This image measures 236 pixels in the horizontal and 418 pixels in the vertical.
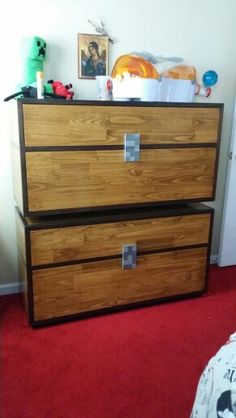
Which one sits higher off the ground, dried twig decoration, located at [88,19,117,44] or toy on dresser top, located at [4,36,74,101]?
dried twig decoration, located at [88,19,117,44]

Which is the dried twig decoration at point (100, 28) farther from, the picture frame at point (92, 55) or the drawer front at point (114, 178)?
the drawer front at point (114, 178)

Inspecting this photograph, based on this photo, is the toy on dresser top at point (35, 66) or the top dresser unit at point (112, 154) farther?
the toy on dresser top at point (35, 66)

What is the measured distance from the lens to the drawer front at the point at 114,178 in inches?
68.9

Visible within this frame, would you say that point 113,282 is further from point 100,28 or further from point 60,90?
point 100,28

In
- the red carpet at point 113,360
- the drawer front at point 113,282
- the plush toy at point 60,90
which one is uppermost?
the plush toy at point 60,90

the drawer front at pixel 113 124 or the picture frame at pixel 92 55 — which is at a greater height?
the picture frame at pixel 92 55

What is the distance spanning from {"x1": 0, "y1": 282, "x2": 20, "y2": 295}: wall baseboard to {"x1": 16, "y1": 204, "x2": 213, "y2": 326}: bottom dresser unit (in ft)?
0.94

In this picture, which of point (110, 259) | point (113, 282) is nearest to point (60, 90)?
point (110, 259)

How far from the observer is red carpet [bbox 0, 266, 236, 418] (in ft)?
4.78

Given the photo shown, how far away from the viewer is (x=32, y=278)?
72.9 inches

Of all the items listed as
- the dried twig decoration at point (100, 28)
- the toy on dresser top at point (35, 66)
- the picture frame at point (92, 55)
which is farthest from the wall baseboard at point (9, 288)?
the dried twig decoration at point (100, 28)

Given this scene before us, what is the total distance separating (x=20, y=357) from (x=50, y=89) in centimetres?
144

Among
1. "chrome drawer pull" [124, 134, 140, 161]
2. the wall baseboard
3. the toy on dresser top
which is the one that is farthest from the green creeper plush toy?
the wall baseboard

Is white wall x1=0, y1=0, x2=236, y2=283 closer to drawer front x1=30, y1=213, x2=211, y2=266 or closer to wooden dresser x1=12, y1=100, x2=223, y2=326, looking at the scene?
wooden dresser x1=12, y1=100, x2=223, y2=326
